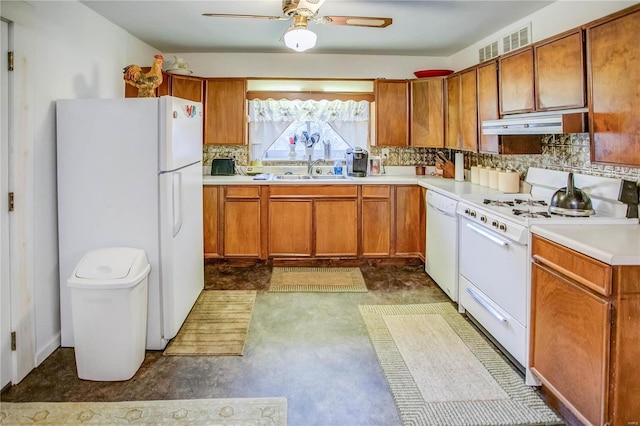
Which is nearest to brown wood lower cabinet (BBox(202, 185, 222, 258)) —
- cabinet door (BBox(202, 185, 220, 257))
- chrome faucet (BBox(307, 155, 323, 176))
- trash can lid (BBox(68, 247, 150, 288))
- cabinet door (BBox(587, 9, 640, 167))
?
cabinet door (BBox(202, 185, 220, 257))

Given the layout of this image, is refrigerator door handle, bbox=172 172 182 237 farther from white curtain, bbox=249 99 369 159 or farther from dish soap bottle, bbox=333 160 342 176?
dish soap bottle, bbox=333 160 342 176

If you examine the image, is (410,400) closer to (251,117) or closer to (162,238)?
(162,238)

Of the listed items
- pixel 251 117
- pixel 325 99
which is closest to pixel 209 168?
pixel 251 117

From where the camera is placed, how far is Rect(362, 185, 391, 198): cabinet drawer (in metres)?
4.61

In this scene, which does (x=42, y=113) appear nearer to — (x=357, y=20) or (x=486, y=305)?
(x=357, y=20)

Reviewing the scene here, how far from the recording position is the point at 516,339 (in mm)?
2465

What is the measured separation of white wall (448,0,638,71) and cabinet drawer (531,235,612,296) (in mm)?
1594

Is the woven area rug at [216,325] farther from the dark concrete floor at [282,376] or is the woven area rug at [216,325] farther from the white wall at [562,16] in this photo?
the white wall at [562,16]

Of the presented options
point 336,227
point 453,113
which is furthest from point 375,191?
point 453,113

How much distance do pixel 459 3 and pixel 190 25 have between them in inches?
88.4

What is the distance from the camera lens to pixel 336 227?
4.62 m

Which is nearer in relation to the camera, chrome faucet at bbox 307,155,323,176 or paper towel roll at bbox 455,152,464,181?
paper towel roll at bbox 455,152,464,181

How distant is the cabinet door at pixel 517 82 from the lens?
9.66 ft

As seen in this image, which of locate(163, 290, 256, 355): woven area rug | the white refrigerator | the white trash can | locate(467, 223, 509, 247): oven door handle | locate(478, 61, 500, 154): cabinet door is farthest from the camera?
locate(478, 61, 500, 154): cabinet door
